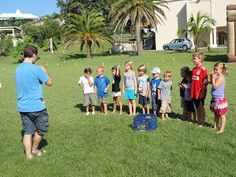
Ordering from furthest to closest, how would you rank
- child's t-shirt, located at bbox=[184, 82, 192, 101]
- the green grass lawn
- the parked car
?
the parked car < child's t-shirt, located at bbox=[184, 82, 192, 101] < the green grass lawn

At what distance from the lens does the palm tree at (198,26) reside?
41.2 m

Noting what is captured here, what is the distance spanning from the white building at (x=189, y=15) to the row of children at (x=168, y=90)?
3746cm

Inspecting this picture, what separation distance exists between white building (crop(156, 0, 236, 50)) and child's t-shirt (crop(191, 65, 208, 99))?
39.0 meters

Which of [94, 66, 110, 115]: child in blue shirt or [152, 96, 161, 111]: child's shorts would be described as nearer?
[152, 96, 161, 111]: child's shorts

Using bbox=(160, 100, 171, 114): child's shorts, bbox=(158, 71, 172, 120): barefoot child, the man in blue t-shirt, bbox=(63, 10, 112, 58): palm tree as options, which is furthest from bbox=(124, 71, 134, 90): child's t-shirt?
bbox=(63, 10, 112, 58): palm tree

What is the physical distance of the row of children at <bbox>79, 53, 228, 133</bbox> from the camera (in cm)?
839

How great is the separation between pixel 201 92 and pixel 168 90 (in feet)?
4.23

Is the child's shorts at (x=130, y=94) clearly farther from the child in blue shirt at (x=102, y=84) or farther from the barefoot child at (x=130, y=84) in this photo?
the child in blue shirt at (x=102, y=84)

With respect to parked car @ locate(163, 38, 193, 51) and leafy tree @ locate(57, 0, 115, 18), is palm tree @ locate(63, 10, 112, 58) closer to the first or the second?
parked car @ locate(163, 38, 193, 51)

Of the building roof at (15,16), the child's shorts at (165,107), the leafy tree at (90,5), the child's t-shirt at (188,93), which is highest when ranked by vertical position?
the building roof at (15,16)

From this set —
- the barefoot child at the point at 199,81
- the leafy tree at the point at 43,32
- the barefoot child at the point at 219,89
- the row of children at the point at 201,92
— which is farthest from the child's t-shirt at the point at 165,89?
the leafy tree at the point at 43,32

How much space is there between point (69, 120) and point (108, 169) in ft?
14.7

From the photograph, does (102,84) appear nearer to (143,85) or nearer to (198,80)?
(143,85)

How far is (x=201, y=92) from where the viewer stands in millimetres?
8891
